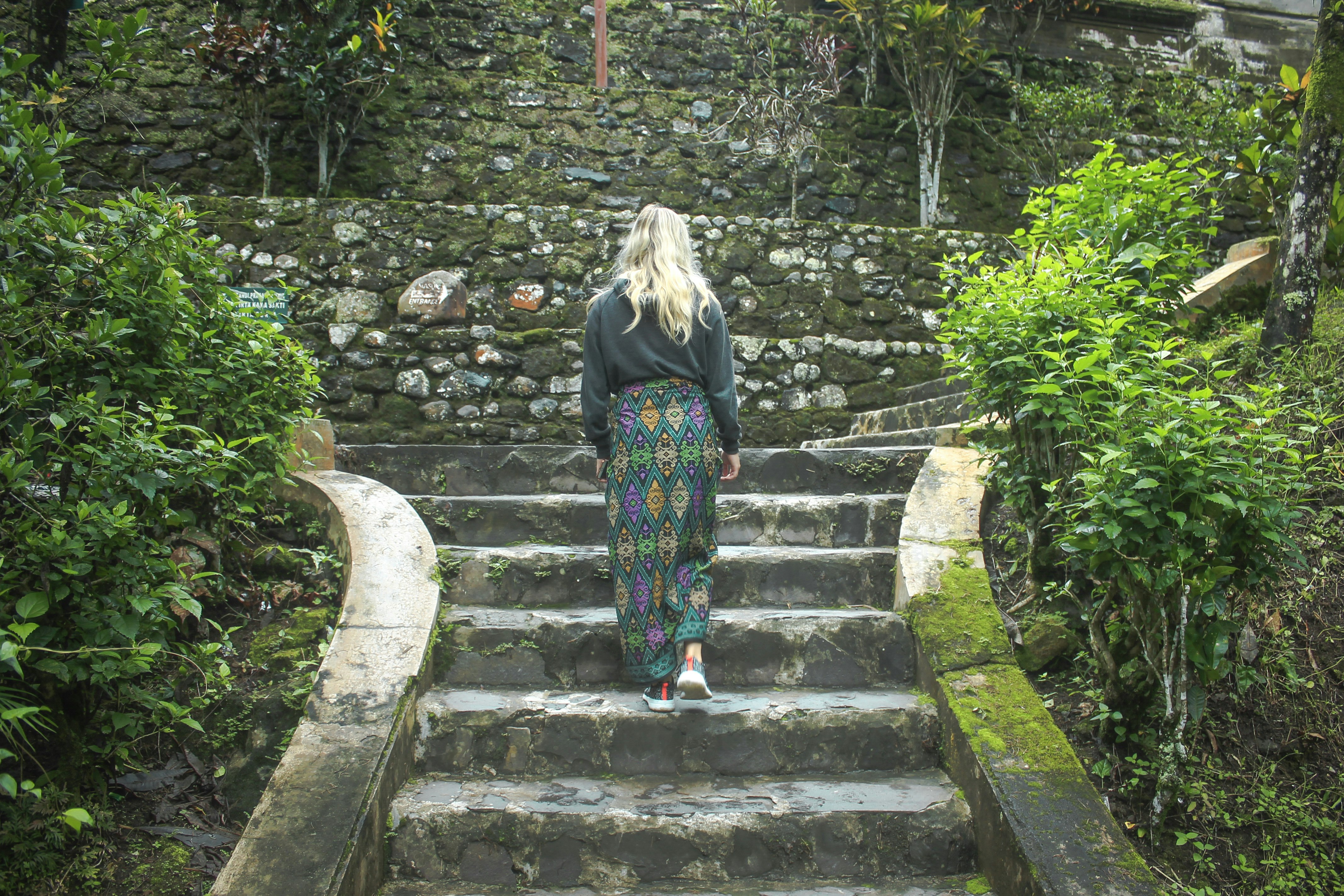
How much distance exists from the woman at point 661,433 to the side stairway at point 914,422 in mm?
1433

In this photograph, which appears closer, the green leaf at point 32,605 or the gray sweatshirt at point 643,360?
the green leaf at point 32,605

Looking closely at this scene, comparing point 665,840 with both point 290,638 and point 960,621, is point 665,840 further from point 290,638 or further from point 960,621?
point 290,638

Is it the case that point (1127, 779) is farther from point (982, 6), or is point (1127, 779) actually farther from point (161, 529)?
point (982, 6)

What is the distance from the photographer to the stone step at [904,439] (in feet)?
12.1

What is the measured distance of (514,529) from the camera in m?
3.38

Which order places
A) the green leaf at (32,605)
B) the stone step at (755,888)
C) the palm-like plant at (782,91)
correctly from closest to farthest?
the green leaf at (32,605)
the stone step at (755,888)
the palm-like plant at (782,91)

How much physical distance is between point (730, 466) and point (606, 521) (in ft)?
2.84

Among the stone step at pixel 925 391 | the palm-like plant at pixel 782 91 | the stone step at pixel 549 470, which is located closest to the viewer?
the stone step at pixel 549 470

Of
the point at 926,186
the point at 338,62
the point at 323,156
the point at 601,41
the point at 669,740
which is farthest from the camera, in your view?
the point at 926,186

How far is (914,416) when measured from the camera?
15.4 ft

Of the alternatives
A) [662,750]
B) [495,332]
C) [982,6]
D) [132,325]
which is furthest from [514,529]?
[982,6]

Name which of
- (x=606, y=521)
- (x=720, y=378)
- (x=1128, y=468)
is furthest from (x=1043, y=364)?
(x=606, y=521)

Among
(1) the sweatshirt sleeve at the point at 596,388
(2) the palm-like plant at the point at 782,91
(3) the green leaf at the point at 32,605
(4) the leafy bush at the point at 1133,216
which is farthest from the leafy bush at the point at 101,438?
(2) the palm-like plant at the point at 782,91

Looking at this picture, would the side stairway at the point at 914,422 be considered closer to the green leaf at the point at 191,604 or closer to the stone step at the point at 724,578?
the stone step at the point at 724,578
